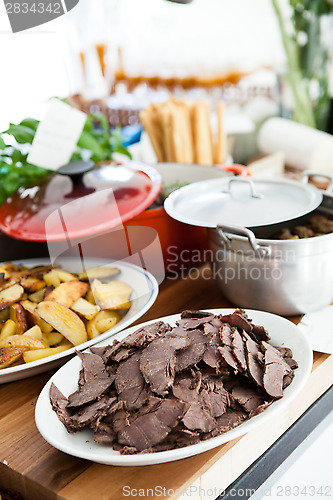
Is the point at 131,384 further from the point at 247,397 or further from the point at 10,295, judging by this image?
the point at 10,295

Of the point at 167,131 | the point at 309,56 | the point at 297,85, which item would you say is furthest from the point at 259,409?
the point at 309,56

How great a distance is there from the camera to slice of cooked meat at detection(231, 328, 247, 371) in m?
0.72

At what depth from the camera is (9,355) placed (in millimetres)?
840

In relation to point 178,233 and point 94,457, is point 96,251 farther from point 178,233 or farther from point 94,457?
point 94,457

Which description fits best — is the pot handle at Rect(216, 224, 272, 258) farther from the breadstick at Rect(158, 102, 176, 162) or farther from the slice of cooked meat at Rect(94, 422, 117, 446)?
the breadstick at Rect(158, 102, 176, 162)

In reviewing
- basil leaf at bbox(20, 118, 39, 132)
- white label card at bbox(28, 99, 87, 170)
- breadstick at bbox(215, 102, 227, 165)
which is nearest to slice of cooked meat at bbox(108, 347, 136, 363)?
Answer: white label card at bbox(28, 99, 87, 170)

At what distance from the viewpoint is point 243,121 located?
2182mm

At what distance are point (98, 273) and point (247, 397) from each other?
47 centimetres

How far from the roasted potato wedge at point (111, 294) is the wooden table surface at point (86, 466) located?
19 centimetres

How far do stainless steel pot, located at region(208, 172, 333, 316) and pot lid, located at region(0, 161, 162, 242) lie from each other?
A: 20 cm

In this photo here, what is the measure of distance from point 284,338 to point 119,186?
0.50m

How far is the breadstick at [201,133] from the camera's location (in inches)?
62.7

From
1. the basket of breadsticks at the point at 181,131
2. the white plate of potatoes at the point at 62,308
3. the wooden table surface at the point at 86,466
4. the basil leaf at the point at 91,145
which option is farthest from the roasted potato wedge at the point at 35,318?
the basket of breadsticks at the point at 181,131

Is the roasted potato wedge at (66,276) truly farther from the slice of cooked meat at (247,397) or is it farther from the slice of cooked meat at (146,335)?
the slice of cooked meat at (247,397)
